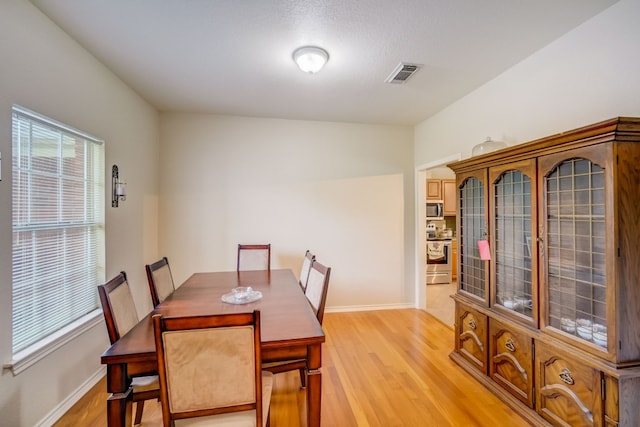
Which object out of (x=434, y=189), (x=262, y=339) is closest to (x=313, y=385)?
(x=262, y=339)

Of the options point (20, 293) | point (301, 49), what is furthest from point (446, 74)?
point (20, 293)

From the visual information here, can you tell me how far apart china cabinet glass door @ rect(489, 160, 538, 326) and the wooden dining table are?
5.03 ft

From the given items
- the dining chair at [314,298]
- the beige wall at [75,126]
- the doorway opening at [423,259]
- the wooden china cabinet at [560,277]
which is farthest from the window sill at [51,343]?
the doorway opening at [423,259]

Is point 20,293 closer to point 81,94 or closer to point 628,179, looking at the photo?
point 81,94

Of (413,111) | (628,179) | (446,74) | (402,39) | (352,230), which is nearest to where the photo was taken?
(628,179)

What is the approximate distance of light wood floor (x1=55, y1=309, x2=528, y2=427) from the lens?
1.94 meters

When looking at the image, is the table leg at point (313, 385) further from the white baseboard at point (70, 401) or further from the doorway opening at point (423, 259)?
the doorway opening at point (423, 259)

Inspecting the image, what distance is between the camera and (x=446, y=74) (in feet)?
8.71

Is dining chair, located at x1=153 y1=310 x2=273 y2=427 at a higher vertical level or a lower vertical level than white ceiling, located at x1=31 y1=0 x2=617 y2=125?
lower

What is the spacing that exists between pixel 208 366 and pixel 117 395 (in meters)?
0.53

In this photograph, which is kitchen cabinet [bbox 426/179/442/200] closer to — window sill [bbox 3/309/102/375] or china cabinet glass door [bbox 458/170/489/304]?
china cabinet glass door [bbox 458/170/489/304]

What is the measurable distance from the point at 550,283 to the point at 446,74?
198cm

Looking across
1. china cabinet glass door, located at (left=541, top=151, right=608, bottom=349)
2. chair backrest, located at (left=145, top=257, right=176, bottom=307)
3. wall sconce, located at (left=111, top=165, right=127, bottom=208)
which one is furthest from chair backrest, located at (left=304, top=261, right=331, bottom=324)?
wall sconce, located at (left=111, top=165, right=127, bottom=208)

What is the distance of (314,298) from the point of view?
218cm
